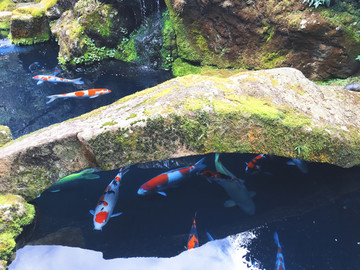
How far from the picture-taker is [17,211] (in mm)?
3586

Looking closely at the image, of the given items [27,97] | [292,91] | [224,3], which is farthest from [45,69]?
[292,91]

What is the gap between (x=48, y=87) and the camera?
8.98m

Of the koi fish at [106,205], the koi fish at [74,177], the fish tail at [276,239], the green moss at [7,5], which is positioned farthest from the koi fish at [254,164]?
the green moss at [7,5]

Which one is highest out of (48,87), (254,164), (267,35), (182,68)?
(267,35)

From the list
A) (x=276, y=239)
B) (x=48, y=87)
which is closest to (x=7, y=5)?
(x=48, y=87)

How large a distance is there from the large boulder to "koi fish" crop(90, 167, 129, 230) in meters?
5.02

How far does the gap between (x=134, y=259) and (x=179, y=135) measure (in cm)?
180

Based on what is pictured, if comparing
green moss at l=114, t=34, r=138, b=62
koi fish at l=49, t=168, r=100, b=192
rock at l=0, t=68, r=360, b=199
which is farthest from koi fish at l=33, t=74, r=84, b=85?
rock at l=0, t=68, r=360, b=199

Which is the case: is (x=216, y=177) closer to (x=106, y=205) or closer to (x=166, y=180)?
(x=166, y=180)

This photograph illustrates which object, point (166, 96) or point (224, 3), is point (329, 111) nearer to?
point (166, 96)

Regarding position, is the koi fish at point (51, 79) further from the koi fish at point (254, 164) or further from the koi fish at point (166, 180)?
the koi fish at point (254, 164)

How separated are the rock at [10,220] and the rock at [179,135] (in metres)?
0.13

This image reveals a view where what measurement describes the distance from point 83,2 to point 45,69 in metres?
2.83

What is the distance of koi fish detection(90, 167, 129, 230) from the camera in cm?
414
